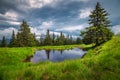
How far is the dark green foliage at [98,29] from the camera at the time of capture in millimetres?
41625

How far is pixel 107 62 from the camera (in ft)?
35.5

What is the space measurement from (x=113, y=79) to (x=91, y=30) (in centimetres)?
3512

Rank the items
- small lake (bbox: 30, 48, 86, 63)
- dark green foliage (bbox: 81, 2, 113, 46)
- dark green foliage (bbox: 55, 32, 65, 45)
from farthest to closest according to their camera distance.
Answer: dark green foliage (bbox: 55, 32, 65, 45) < dark green foliage (bbox: 81, 2, 113, 46) < small lake (bbox: 30, 48, 86, 63)

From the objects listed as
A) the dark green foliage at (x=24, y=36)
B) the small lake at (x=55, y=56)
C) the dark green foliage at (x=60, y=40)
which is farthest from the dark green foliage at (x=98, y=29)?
the dark green foliage at (x=60, y=40)

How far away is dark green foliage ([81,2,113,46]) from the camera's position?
41625 mm

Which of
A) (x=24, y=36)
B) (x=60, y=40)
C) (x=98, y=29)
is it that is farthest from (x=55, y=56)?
(x=60, y=40)

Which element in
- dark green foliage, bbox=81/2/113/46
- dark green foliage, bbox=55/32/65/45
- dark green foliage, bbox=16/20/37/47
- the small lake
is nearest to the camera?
the small lake

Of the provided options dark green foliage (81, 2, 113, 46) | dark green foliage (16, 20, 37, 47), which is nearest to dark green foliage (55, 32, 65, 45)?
dark green foliage (16, 20, 37, 47)

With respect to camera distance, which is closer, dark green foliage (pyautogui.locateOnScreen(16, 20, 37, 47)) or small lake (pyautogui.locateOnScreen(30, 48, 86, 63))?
small lake (pyautogui.locateOnScreen(30, 48, 86, 63))

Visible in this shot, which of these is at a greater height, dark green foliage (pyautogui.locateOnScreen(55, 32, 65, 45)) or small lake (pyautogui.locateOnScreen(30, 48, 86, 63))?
dark green foliage (pyautogui.locateOnScreen(55, 32, 65, 45))

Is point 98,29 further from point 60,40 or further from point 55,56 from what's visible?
point 60,40

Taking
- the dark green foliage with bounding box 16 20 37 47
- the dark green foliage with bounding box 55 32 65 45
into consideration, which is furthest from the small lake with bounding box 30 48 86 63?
the dark green foliage with bounding box 55 32 65 45

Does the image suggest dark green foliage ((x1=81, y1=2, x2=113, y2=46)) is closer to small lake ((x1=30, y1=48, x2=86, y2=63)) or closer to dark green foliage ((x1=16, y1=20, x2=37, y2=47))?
small lake ((x1=30, y1=48, x2=86, y2=63))

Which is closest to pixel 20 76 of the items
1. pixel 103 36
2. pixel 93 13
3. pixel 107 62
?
pixel 107 62
